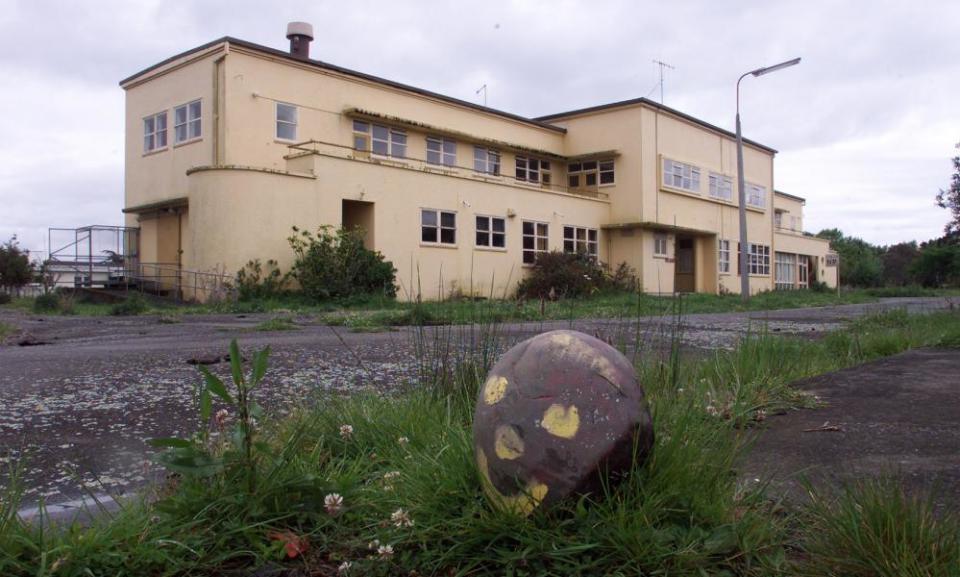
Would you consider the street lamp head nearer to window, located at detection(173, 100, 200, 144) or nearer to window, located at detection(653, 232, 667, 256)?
window, located at detection(653, 232, 667, 256)

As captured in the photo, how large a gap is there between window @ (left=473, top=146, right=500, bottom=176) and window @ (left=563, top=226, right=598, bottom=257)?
407 centimetres

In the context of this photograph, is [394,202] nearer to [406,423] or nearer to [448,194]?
[448,194]

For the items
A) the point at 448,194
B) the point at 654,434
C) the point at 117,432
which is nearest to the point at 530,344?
the point at 654,434

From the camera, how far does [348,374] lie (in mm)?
6043

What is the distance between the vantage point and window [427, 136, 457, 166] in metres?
29.8

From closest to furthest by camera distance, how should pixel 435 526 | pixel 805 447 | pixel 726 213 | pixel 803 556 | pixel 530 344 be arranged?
pixel 803 556 → pixel 435 526 → pixel 530 344 → pixel 805 447 → pixel 726 213

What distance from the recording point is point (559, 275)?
28.7 meters

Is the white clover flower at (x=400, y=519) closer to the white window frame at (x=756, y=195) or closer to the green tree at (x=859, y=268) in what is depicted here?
the white window frame at (x=756, y=195)

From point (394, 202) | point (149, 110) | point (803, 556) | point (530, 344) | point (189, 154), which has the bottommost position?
point (803, 556)

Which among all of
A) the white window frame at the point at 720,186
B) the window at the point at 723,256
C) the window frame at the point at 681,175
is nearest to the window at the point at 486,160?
the window frame at the point at 681,175

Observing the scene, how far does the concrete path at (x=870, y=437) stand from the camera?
→ 2740 millimetres

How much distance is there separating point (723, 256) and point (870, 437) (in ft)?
128

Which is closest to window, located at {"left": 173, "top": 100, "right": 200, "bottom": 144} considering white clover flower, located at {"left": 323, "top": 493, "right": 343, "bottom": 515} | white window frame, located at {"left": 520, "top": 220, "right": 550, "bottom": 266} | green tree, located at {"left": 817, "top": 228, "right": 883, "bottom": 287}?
white window frame, located at {"left": 520, "top": 220, "right": 550, "bottom": 266}

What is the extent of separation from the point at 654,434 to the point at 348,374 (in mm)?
3937
